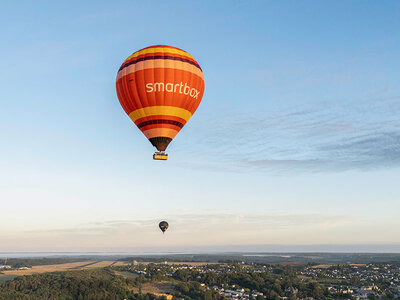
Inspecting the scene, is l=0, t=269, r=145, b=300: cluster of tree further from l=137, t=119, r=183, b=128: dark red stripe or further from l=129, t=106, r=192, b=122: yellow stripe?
l=129, t=106, r=192, b=122: yellow stripe

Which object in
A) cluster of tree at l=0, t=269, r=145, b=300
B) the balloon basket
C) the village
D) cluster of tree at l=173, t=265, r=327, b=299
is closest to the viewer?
the balloon basket

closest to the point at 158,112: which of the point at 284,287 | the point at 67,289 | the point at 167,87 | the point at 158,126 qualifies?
the point at 158,126

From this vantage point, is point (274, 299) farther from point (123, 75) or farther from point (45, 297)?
point (123, 75)

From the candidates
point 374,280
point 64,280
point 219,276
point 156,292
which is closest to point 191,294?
point 156,292

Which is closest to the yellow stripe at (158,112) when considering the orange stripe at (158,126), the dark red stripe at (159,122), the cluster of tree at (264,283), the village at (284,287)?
the dark red stripe at (159,122)

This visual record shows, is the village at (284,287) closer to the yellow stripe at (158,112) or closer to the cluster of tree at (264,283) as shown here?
the cluster of tree at (264,283)

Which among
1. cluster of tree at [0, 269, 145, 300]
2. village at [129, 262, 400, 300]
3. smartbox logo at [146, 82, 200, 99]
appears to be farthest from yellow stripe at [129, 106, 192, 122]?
village at [129, 262, 400, 300]

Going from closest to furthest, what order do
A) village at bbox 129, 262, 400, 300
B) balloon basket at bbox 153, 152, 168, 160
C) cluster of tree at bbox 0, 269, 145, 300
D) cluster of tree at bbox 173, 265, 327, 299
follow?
1. balloon basket at bbox 153, 152, 168, 160
2. cluster of tree at bbox 0, 269, 145, 300
3. village at bbox 129, 262, 400, 300
4. cluster of tree at bbox 173, 265, 327, 299
